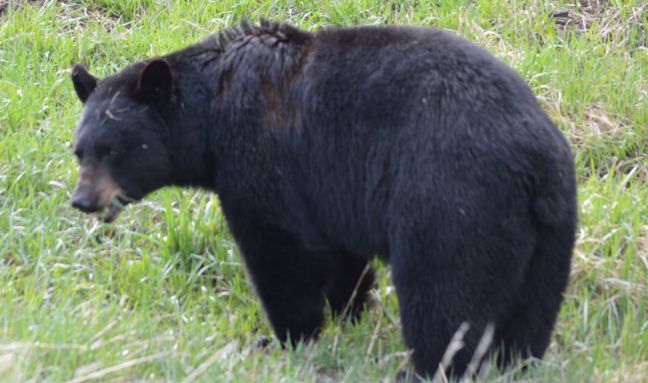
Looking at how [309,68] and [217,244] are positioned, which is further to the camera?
[217,244]

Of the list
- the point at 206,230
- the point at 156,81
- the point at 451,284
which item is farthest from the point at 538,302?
the point at 206,230

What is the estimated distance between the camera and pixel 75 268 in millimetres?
6586

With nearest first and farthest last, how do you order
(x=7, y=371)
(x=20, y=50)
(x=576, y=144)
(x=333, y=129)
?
(x=7, y=371) < (x=333, y=129) < (x=576, y=144) < (x=20, y=50)

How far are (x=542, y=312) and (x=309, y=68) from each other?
1665 millimetres

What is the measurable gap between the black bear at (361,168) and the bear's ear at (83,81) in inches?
0.4

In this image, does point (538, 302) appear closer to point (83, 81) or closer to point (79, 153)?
point (79, 153)

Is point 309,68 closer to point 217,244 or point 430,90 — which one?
point 430,90

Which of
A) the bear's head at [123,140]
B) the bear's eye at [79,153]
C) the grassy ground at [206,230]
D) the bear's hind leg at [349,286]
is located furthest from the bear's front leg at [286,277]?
the bear's eye at [79,153]

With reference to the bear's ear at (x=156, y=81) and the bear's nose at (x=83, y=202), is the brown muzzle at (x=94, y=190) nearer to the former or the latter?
the bear's nose at (x=83, y=202)

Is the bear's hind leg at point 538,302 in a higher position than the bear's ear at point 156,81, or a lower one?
lower

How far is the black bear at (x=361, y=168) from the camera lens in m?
4.79

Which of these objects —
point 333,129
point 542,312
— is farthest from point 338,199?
point 542,312

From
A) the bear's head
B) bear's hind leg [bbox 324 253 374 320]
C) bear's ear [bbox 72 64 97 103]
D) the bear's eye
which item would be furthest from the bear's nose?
bear's hind leg [bbox 324 253 374 320]

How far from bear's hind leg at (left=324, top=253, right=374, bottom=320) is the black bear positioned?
13mm
